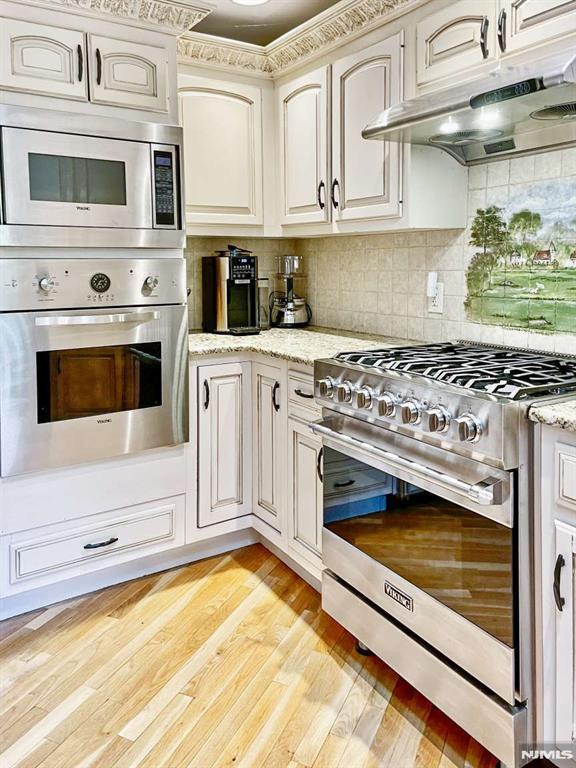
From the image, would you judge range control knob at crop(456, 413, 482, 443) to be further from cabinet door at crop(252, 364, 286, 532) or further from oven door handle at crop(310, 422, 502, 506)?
cabinet door at crop(252, 364, 286, 532)

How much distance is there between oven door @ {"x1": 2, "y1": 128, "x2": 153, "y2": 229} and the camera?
2186 mm

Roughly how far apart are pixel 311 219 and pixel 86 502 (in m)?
1.54

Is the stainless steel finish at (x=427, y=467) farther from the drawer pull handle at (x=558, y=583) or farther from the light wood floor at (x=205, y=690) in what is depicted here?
the light wood floor at (x=205, y=690)

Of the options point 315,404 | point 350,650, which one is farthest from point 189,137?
point 350,650

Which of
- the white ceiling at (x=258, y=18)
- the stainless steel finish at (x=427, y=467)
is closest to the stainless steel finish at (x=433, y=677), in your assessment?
the stainless steel finish at (x=427, y=467)

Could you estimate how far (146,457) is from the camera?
8.48 feet

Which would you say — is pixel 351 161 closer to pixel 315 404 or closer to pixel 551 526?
pixel 315 404

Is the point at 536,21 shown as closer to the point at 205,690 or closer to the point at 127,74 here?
the point at 127,74

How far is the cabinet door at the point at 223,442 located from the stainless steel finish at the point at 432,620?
708 mm

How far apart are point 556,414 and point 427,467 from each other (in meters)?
0.41

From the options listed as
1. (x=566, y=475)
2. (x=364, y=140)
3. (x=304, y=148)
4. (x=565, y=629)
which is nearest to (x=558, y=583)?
(x=565, y=629)

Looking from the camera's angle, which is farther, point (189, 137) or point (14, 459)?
point (189, 137)

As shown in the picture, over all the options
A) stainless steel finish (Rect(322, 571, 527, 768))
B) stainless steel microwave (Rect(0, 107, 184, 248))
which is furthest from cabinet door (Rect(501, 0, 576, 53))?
stainless steel finish (Rect(322, 571, 527, 768))

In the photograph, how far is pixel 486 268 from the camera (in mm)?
2373
